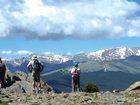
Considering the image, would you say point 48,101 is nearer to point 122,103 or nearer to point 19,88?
point 122,103

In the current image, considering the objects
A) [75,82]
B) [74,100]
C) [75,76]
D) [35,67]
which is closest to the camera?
[74,100]

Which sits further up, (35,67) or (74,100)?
(35,67)

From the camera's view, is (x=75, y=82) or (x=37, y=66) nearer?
(x=37, y=66)

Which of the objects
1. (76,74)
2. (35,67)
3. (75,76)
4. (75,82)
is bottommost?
(75,82)

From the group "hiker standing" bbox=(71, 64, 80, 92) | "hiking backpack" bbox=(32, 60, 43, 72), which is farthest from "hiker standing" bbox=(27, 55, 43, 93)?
"hiker standing" bbox=(71, 64, 80, 92)

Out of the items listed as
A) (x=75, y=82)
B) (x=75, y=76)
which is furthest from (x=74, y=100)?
(x=75, y=82)

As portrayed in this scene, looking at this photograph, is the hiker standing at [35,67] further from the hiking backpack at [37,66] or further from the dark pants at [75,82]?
the dark pants at [75,82]

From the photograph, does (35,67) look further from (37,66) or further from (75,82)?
(75,82)

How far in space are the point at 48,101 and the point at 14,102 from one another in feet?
7.40

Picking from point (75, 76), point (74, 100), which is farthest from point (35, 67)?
point (74, 100)

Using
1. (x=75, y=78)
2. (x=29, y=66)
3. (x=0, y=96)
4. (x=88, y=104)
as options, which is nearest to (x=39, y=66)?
(x=29, y=66)

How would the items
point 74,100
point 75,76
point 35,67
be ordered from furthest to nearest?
point 75,76 < point 35,67 < point 74,100

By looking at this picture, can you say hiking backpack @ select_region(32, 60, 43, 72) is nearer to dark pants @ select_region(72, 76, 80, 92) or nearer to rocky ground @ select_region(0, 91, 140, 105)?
dark pants @ select_region(72, 76, 80, 92)

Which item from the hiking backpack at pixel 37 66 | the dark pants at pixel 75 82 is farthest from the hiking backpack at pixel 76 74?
the hiking backpack at pixel 37 66
